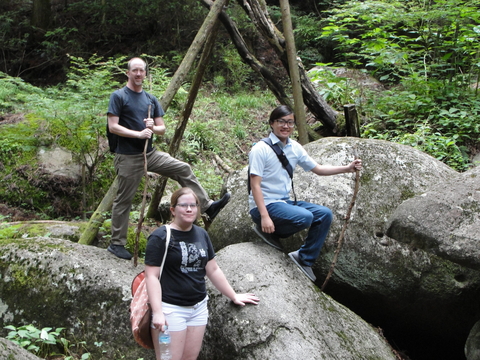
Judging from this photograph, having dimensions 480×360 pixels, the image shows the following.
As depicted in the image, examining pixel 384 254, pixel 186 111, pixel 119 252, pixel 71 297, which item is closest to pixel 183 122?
pixel 186 111

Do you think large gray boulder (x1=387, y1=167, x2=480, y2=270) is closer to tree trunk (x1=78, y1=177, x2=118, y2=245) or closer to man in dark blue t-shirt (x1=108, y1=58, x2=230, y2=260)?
man in dark blue t-shirt (x1=108, y1=58, x2=230, y2=260)

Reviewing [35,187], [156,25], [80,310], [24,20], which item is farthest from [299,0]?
[80,310]

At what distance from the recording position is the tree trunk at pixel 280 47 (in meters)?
7.81

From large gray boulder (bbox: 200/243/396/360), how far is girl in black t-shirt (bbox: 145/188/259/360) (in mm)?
373

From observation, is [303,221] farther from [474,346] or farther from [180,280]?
[474,346]

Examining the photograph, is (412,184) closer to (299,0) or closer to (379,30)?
(379,30)

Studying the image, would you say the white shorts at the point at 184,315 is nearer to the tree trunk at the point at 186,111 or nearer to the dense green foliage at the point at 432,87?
the tree trunk at the point at 186,111

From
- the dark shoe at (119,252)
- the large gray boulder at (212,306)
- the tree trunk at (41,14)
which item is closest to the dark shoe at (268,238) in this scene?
the large gray boulder at (212,306)


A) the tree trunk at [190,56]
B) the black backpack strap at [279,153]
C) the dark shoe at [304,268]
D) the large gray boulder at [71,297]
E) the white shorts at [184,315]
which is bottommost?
the large gray boulder at [71,297]

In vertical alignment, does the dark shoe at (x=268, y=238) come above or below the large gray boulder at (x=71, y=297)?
above

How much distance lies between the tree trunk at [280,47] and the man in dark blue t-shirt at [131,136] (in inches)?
149

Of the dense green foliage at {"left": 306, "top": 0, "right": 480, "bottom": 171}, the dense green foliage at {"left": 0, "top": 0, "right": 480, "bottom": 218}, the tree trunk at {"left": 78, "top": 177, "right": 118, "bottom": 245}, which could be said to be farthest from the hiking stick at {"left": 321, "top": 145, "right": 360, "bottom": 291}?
the dense green foliage at {"left": 306, "top": 0, "right": 480, "bottom": 171}

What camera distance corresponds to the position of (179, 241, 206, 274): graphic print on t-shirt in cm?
325

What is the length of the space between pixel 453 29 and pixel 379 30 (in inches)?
60.6
